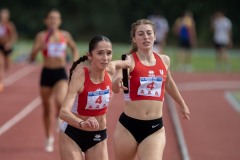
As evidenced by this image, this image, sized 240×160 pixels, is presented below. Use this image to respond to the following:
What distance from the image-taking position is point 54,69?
42.0ft

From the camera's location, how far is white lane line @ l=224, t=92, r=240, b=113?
62.1ft

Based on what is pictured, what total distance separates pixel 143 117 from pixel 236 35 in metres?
33.5

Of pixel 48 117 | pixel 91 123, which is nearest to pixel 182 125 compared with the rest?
pixel 48 117

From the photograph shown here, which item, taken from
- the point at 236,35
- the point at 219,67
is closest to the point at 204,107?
the point at 219,67

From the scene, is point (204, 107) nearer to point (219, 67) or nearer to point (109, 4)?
point (219, 67)

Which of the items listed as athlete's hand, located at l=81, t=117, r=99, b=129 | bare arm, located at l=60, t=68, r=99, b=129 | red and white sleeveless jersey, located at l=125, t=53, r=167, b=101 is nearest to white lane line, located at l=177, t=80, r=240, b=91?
red and white sleeveless jersey, located at l=125, t=53, r=167, b=101

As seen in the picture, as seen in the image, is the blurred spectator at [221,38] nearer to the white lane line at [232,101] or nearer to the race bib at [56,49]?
the white lane line at [232,101]

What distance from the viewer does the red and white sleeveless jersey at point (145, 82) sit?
8180 mm

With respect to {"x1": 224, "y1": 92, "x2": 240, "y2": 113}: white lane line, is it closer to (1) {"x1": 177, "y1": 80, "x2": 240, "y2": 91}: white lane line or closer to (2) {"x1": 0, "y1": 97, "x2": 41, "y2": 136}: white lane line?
(1) {"x1": 177, "y1": 80, "x2": 240, "y2": 91}: white lane line

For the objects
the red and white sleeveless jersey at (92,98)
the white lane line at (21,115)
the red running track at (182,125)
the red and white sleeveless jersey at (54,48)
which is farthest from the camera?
the white lane line at (21,115)

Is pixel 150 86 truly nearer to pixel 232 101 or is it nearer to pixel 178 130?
pixel 178 130

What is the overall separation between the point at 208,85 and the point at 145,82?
16.1 metres

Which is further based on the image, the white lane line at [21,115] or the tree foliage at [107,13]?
the tree foliage at [107,13]

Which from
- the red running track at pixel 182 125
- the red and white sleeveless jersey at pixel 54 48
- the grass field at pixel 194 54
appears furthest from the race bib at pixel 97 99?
the grass field at pixel 194 54
